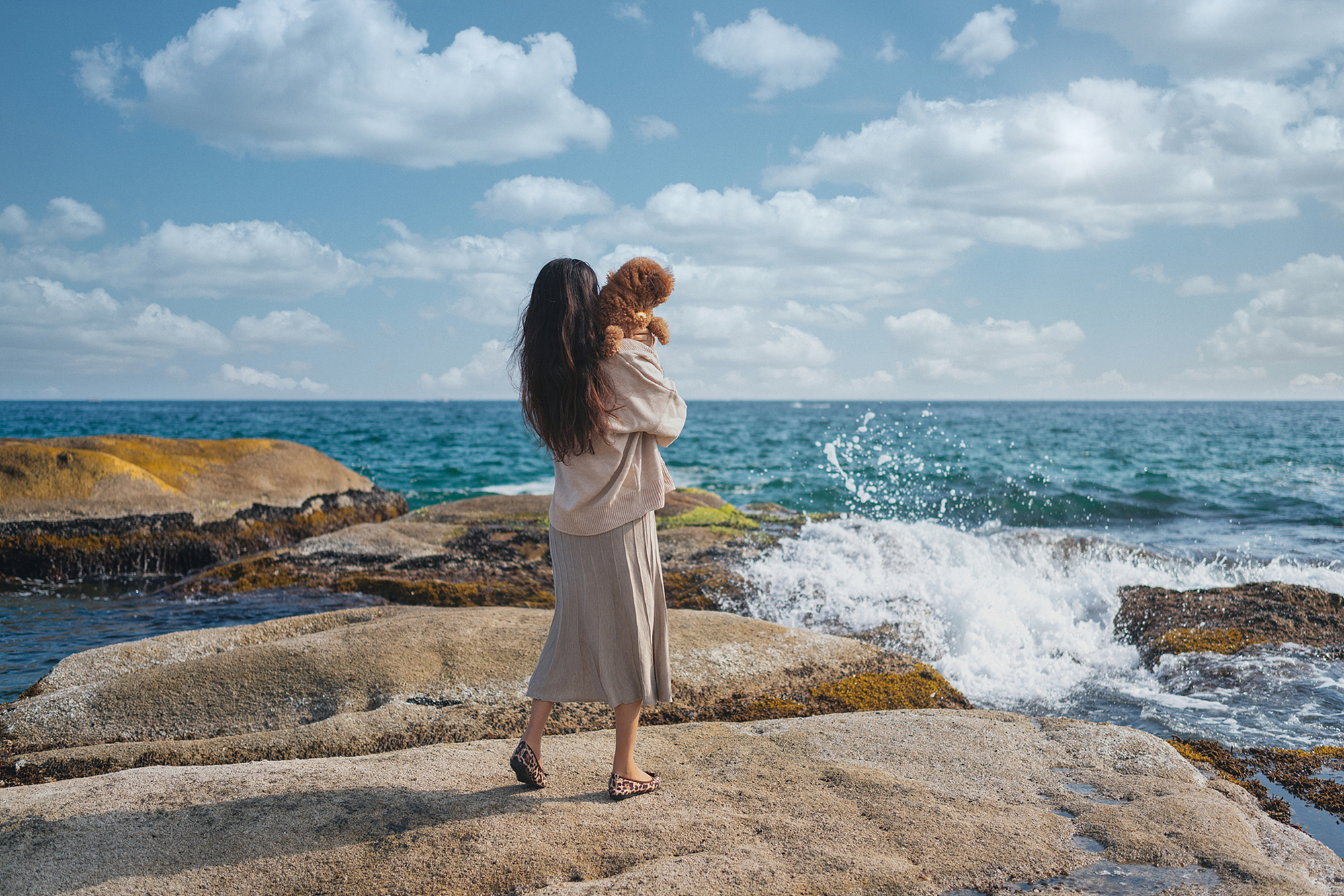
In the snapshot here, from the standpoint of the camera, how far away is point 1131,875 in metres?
3.14

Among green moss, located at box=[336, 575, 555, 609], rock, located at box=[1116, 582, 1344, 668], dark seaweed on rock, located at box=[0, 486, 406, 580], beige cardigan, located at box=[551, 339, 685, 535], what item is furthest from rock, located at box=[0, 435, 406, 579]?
rock, located at box=[1116, 582, 1344, 668]

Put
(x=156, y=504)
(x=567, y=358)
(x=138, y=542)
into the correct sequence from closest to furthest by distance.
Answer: (x=567, y=358) < (x=138, y=542) < (x=156, y=504)

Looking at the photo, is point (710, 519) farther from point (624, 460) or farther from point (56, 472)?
point (56, 472)

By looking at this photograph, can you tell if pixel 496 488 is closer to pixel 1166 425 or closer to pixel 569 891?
pixel 569 891

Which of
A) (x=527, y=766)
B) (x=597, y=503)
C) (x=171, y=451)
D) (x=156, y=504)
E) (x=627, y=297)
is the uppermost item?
(x=627, y=297)

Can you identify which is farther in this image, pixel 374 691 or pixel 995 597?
pixel 995 597

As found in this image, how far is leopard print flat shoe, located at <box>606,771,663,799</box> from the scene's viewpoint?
366 centimetres

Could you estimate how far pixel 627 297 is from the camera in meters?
3.65

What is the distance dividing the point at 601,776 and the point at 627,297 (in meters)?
2.23

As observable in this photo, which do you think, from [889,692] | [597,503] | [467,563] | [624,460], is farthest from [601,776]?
[467,563]

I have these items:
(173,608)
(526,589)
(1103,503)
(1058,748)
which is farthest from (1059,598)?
(1103,503)

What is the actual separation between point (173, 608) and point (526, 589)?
147 inches

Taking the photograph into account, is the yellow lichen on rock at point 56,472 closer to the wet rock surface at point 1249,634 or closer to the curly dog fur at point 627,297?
the curly dog fur at point 627,297

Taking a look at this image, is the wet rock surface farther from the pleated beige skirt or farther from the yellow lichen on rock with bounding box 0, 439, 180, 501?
the yellow lichen on rock with bounding box 0, 439, 180, 501
